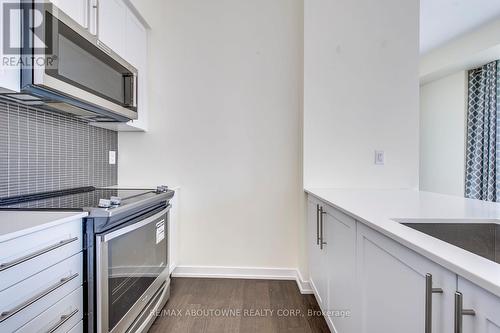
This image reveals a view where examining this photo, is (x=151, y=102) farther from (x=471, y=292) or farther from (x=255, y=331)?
(x=471, y=292)

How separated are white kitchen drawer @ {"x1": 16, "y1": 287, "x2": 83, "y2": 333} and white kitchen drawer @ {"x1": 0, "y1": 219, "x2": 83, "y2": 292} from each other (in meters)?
0.16

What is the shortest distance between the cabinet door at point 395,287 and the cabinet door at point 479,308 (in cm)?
4

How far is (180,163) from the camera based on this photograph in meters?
2.43

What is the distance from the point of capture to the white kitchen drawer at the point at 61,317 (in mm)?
857

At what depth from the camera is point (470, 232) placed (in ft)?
3.30

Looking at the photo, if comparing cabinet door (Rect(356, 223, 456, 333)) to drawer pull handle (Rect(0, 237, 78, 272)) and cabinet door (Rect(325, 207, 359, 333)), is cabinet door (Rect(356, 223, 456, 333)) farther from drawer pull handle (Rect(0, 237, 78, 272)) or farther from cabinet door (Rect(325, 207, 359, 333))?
drawer pull handle (Rect(0, 237, 78, 272))

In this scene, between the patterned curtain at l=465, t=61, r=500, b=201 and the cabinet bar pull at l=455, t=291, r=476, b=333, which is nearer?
the cabinet bar pull at l=455, t=291, r=476, b=333

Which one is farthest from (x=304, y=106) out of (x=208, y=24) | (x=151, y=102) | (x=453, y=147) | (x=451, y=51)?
(x=453, y=147)

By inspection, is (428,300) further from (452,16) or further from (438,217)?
(452,16)

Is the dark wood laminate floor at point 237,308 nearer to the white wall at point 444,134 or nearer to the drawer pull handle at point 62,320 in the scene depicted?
the drawer pull handle at point 62,320

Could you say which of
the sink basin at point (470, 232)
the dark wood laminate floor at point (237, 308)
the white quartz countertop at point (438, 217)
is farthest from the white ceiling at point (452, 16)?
the dark wood laminate floor at point (237, 308)

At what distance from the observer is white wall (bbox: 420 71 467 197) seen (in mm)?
3812

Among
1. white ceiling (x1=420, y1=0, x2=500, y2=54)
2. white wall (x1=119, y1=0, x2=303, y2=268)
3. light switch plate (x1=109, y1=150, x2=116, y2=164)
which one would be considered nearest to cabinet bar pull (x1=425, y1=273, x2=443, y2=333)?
white wall (x1=119, y1=0, x2=303, y2=268)

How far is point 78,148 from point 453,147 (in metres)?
4.86
